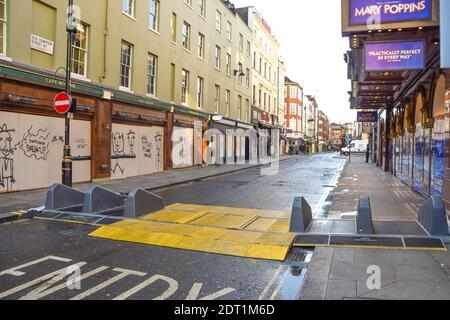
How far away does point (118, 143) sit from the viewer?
18609 mm

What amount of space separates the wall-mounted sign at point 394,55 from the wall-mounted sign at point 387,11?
0.81m

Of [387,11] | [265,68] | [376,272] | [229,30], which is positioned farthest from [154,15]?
[265,68]

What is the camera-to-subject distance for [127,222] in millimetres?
8672

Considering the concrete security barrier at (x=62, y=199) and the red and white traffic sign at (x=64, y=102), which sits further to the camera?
the red and white traffic sign at (x=64, y=102)

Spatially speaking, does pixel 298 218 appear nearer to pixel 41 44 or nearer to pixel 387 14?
pixel 387 14

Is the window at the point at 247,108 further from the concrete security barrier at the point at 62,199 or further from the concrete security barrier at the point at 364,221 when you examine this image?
the concrete security barrier at the point at 364,221

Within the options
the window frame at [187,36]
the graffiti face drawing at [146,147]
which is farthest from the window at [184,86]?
the graffiti face drawing at [146,147]

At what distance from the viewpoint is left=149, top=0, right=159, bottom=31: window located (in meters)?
21.5

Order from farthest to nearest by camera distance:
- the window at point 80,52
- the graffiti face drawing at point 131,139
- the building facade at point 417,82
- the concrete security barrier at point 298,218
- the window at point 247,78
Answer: the window at point 247,78, the graffiti face drawing at point 131,139, the window at point 80,52, the building facade at point 417,82, the concrete security barrier at point 298,218

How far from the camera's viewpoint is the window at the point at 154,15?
21.5 meters

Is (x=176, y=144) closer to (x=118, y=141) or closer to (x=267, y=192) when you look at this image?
(x=118, y=141)

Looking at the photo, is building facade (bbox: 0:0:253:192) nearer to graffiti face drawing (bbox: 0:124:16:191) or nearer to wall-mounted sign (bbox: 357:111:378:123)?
graffiti face drawing (bbox: 0:124:16:191)

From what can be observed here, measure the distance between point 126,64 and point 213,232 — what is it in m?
13.6
